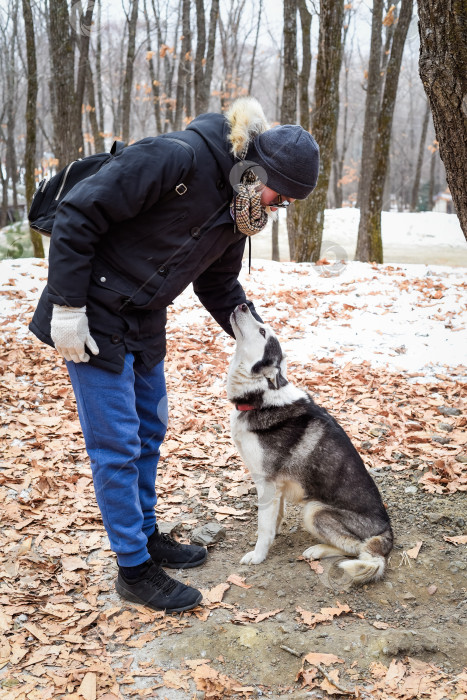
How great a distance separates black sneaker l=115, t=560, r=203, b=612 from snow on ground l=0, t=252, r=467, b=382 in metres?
4.45

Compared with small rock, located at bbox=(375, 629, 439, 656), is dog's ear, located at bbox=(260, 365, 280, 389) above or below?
above

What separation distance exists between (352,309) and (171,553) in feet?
20.0

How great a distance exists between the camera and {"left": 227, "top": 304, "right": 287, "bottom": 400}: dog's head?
3.90 metres

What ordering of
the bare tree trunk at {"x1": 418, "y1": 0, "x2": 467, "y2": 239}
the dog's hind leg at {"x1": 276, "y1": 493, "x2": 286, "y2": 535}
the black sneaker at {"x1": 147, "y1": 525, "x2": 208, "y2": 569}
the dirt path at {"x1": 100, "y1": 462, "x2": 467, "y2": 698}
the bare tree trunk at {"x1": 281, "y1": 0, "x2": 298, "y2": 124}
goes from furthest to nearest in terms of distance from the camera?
the bare tree trunk at {"x1": 281, "y1": 0, "x2": 298, "y2": 124}, the dog's hind leg at {"x1": 276, "y1": 493, "x2": 286, "y2": 535}, the black sneaker at {"x1": 147, "y1": 525, "x2": 208, "y2": 569}, the bare tree trunk at {"x1": 418, "y1": 0, "x2": 467, "y2": 239}, the dirt path at {"x1": 100, "y1": 462, "x2": 467, "y2": 698}

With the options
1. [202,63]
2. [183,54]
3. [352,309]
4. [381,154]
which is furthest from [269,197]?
[183,54]

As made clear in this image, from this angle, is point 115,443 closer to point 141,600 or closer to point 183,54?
point 141,600

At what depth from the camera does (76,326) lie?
9.16 ft

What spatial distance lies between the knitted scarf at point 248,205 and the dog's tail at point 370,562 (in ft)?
6.97

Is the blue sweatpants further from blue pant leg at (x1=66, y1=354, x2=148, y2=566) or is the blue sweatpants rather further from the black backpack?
the black backpack

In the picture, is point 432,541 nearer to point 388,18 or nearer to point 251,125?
point 251,125

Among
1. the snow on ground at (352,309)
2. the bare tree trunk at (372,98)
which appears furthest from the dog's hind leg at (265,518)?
the bare tree trunk at (372,98)

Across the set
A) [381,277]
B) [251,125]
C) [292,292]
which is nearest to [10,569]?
[251,125]

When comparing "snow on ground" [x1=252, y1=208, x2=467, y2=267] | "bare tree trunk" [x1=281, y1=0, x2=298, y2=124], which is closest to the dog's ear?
"bare tree trunk" [x1=281, y1=0, x2=298, y2=124]

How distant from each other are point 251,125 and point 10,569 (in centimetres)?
301
